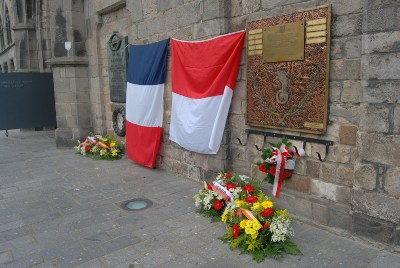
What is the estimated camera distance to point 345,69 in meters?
3.34

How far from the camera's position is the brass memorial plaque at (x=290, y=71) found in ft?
11.4

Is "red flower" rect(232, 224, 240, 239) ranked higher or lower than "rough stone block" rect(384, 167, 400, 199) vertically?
lower

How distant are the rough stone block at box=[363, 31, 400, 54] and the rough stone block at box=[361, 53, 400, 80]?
5cm

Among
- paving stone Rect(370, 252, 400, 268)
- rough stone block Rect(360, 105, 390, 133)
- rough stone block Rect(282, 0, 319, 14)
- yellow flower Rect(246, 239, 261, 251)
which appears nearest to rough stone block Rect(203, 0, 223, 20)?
rough stone block Rect(282, 0, 319, 14)

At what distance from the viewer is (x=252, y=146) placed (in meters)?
4.46

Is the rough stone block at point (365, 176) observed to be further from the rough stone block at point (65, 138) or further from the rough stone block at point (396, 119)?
the rough stone block at point (65, 138)

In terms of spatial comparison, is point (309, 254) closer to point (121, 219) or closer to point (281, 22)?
point (121, 219)

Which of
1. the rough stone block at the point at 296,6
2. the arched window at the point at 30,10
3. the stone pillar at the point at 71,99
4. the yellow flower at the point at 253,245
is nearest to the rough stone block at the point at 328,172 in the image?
the yellow flower at the point at 253,245

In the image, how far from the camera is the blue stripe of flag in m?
5.71

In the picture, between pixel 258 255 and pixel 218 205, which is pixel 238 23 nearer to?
pixel 218 205

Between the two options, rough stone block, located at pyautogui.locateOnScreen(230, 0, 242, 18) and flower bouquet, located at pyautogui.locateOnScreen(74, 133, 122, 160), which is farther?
flower bouquet, located at pyautogui.locateOnScreen(74, 133, 122, 160)

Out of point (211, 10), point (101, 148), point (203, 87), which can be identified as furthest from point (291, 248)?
point (101, 148)

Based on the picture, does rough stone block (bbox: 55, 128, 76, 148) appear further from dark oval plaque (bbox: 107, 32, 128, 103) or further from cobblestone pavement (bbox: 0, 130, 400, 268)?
cobblestone pavement (bbox: 0, 130, 400, 268)

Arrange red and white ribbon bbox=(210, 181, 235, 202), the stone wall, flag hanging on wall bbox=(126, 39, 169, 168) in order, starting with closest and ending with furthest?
1. the stone wall
2. red and white ribbon bbox=(210, 181, 235, 202)
3. flag hanging on wall bbox=(126, 39, 169, 168)
